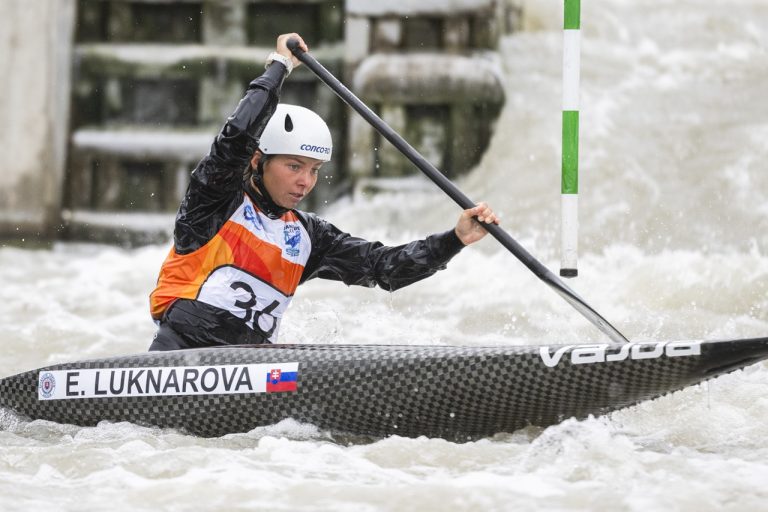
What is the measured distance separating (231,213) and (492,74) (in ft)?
16.5

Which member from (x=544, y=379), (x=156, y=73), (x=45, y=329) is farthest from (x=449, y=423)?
(x=156, y=73)

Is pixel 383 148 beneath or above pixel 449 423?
above

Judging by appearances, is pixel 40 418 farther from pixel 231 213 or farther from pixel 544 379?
pixel 544 379

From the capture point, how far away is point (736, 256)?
306 inches

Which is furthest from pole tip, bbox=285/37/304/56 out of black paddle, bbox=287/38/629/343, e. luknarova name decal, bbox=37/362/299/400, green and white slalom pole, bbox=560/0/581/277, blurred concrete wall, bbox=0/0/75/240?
blurred concrete wall, bbox=0/0/75/240

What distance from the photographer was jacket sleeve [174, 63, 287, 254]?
4375 millimetres

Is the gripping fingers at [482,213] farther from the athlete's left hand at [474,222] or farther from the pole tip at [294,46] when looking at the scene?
the pole tip at [294,46]

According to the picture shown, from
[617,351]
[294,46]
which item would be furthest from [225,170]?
[617,351]

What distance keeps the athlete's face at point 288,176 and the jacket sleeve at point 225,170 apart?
129mm

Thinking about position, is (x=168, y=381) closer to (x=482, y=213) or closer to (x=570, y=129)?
(x=482, y=213)

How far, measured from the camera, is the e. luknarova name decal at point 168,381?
430cm

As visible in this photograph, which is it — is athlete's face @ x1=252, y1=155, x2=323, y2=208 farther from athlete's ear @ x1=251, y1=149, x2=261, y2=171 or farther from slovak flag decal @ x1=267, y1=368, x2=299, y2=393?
slovak flag decal @ x1=267, y1=368, x2=299, y2=393

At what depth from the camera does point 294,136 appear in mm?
4574

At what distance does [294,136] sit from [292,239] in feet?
1.34
